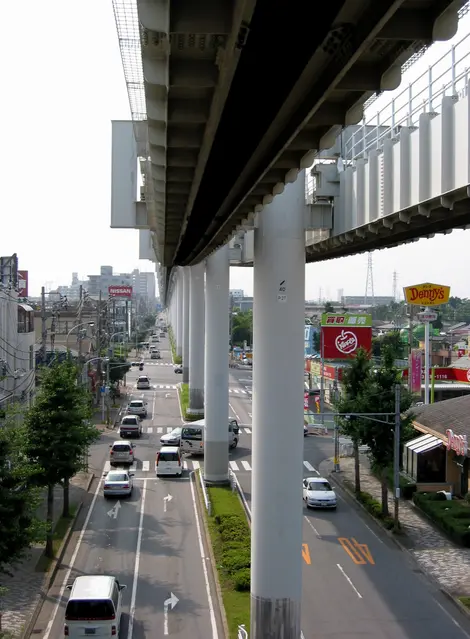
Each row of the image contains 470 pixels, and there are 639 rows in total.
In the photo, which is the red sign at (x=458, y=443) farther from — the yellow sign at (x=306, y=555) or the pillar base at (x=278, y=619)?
the pillar base at (x=278, y=619)

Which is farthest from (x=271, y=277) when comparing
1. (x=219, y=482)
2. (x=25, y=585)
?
(x=219, y=482)

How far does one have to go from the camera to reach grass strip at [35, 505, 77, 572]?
1673cm

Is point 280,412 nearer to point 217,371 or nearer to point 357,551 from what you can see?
point 357,551

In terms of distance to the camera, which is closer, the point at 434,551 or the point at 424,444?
the point at 434,551

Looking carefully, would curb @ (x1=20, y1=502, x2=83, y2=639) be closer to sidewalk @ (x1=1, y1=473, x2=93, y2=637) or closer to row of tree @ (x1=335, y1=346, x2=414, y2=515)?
sidewalk @ (x1=1, y1=473, x2=93, y2=637)

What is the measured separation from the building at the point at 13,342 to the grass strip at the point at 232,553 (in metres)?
7.68

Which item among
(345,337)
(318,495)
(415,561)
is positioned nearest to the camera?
(415,561)

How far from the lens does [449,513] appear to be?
20.6 meters

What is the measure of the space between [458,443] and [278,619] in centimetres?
1230

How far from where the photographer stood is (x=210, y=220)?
9930mm

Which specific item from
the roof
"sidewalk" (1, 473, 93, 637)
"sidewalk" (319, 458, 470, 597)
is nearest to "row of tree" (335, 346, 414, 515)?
"sidewalk" (319, 458, 470, 597)

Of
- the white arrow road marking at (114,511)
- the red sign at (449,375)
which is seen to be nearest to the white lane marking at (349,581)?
the white arrow road marking at (114,511)

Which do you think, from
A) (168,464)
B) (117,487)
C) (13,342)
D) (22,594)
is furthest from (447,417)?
(22,594)

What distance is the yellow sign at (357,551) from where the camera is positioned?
17664 millimetres
